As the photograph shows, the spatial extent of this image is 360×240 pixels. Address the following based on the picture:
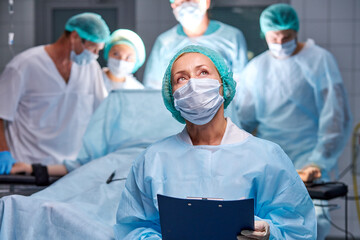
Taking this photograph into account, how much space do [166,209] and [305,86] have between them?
198 cm

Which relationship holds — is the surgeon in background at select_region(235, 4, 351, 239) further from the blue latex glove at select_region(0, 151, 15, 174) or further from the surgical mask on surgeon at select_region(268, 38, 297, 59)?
the blue latex glove at select_region(0, 151, 15, 174)

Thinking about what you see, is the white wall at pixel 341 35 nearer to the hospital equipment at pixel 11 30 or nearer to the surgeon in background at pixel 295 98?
the surgeon in background at pixel 295 98

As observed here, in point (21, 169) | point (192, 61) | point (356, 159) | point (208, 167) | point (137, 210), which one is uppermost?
point (192, 61)

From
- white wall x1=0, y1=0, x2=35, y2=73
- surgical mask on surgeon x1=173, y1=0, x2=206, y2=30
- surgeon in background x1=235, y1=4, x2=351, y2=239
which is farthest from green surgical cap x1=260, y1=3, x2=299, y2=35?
white wall x1=0, y1=0, x2=35, y2=73

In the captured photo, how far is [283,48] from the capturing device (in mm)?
2971

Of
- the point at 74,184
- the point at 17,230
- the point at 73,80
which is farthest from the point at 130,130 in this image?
the point at 17,230

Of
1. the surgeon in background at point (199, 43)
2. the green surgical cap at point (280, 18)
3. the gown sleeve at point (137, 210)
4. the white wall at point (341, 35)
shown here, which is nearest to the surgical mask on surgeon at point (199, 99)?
the gown sleeve at point (137, 210)

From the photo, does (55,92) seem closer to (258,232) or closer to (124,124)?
(124,124)

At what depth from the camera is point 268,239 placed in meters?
1.33

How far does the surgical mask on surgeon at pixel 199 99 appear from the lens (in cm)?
150

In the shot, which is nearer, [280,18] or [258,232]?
[258,232]

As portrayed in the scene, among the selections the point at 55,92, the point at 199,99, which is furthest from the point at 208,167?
the point at 55,92

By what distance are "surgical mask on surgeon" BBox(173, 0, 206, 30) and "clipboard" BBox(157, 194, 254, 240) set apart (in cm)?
158

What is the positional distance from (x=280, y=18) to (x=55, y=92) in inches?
54.9
